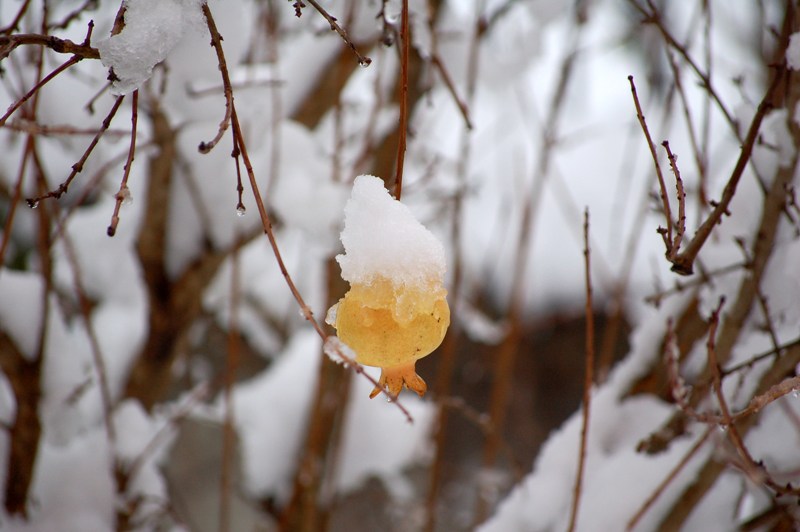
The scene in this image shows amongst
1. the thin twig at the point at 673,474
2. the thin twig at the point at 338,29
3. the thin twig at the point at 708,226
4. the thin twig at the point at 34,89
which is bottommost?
the thin twig at the point at 673,474

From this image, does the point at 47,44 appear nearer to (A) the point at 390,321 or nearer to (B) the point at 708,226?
(A) the point at 390,321

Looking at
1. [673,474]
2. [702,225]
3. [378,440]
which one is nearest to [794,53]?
[702,225]

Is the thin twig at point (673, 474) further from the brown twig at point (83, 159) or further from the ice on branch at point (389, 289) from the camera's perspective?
the brown twig at point (83, 159)

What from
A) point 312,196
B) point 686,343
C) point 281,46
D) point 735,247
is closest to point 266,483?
point 312,196

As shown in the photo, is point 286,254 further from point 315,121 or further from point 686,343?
point 686,343

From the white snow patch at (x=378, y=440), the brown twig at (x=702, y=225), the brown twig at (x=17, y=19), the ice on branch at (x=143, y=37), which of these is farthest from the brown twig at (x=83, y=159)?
the white snow patch at (x=378, y=440)
